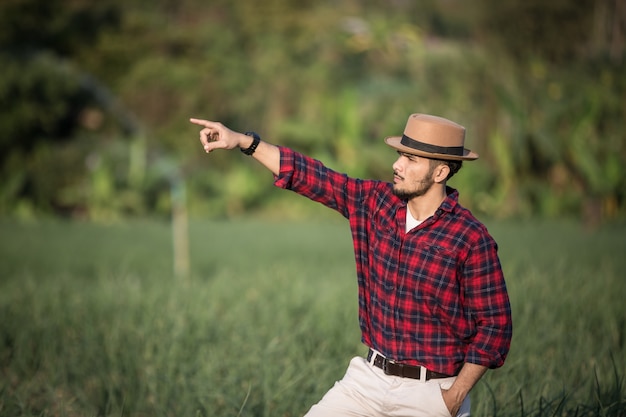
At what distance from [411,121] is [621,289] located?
437 centimetres

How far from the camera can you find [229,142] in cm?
249

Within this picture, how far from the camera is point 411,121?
2496 mm

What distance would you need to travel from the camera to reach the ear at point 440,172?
249 centimetres

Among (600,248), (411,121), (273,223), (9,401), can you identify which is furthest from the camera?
(273,223)

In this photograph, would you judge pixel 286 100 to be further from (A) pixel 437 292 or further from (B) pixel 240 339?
(A) pixel 437 292

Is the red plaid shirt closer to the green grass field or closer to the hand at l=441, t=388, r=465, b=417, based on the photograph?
the hand at l=441, t=388, r=465, b=417

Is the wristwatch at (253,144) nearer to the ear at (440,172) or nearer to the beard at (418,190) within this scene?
the beard at (418,190)

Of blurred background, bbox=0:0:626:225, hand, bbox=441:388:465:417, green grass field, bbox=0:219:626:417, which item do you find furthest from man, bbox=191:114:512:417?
blurred background, bbox=0:0:626:225

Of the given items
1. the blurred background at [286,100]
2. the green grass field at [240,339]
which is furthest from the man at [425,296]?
the blurred background at [286,100]

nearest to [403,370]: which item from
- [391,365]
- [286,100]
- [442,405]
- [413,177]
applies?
[391,365]

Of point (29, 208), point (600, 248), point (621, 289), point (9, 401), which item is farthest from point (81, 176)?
point (9, 401)

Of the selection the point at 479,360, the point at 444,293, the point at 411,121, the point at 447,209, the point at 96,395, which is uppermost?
the point at 411,121

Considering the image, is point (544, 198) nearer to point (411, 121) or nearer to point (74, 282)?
point (74, 282)

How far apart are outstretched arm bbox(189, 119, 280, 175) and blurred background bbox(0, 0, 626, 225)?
23.6ft
